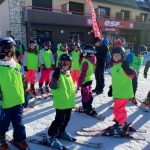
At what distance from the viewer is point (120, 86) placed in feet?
15.8

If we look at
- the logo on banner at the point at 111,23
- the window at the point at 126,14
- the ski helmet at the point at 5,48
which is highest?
the window at the point at 126,14

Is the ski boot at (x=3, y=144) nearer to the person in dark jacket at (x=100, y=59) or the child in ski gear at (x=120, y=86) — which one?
the child in ski gear at (x=120, y=86)

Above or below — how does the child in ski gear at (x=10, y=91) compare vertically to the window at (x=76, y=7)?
below

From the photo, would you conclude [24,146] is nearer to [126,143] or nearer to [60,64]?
[60,64]

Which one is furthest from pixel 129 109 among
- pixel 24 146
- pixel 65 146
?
pixel 24 146

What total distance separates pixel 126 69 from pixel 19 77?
1.92 metres

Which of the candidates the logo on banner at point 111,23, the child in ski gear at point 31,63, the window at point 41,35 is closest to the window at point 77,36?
the window at point 41,35

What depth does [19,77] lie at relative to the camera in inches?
159

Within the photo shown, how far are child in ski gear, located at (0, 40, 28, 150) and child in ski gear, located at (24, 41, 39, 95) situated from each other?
12.6ft

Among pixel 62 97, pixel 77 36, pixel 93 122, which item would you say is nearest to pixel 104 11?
pixel 77 36

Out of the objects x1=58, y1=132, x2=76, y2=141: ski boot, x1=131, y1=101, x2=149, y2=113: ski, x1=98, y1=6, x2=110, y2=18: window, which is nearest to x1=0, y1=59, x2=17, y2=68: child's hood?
x1=58, y1=132, x2=76, y2=141: ski boot

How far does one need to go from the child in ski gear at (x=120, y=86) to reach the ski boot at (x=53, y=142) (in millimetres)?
1119

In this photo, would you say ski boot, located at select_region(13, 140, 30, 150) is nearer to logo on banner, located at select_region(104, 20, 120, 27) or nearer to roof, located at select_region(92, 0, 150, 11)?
logo on banner, located at select_region(104, 20, 120, 27)

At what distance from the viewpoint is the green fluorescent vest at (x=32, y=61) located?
7961 millimetres
